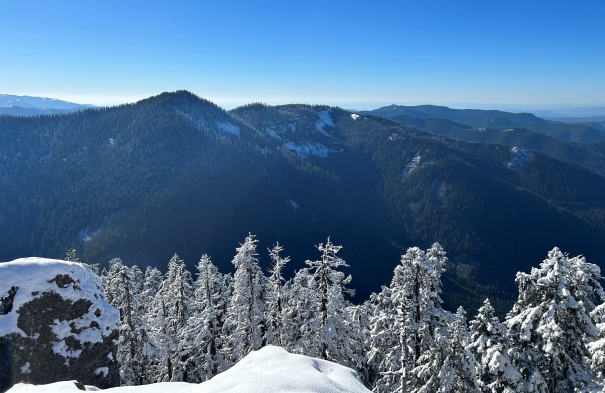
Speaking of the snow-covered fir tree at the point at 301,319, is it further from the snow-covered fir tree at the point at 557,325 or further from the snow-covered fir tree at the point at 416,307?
the snow-covered fir tree at the point at 557,325

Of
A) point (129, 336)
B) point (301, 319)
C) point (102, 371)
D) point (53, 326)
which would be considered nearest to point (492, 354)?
point (301, 319)

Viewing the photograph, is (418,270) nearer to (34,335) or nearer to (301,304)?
(301,304)

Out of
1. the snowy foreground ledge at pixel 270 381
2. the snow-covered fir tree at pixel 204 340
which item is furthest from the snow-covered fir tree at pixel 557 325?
the snow-covered fir tree at pixel 204 340

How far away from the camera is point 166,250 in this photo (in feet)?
632

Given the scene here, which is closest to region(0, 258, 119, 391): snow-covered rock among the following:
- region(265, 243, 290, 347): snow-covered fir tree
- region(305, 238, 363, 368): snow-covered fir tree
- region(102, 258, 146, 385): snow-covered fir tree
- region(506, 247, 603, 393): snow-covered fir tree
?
region(102, 258, 146, 385): snow-covered fir tree

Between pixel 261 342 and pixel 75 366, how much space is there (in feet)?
44.9

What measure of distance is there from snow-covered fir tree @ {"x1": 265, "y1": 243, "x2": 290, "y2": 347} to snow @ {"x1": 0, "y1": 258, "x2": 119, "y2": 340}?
11950 millimetres

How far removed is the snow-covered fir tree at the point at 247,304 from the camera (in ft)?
97.3

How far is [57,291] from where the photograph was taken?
2323 cm

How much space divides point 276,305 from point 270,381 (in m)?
18.4

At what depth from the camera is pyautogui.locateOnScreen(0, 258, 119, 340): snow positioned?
72.8 ft

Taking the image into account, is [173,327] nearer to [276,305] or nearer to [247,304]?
[247,304]

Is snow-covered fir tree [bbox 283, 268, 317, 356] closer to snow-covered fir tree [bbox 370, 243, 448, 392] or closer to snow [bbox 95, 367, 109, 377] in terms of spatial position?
snow-covered fir tree [bbox 370, 243, 448, 392]

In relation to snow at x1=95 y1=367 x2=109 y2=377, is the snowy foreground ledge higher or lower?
higher
